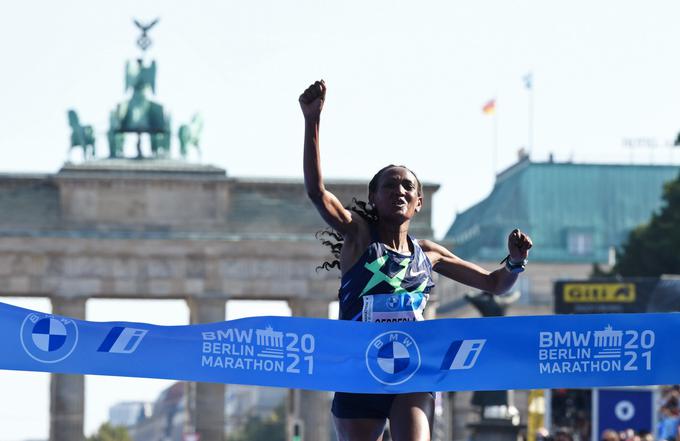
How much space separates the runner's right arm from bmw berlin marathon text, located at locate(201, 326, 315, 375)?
1.57 feet

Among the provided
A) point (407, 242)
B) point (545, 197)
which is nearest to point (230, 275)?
point (545, 197)

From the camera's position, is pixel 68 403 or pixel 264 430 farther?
pixel 264 430

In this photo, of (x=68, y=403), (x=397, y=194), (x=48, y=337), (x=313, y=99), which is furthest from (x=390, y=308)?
(x=68, y=403)

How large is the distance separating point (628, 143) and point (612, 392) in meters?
85.8

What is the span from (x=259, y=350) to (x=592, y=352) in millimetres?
1280

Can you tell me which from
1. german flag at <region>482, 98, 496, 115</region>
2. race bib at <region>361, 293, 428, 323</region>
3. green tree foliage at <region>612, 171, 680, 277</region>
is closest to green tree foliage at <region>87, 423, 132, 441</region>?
german flag at <region>482, 98, 496, 115</region>

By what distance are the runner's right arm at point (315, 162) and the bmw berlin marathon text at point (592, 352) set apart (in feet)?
3.00

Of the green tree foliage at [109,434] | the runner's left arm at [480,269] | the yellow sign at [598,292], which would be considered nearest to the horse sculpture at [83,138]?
the yellow sign at [598,292]

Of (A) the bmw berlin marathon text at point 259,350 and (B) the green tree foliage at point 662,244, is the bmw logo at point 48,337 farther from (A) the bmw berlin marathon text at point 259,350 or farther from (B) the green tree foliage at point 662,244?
(B) the green tree foliage at point 662,244

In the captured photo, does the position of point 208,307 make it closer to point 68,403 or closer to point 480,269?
point 68,403

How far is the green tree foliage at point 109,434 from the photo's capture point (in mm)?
164125

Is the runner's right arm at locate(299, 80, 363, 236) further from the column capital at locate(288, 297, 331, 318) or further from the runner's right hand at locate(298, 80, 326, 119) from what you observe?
the column capital at locate(288, 297, 331, 318)

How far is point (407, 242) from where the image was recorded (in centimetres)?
892

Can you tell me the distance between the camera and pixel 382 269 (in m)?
8.68
